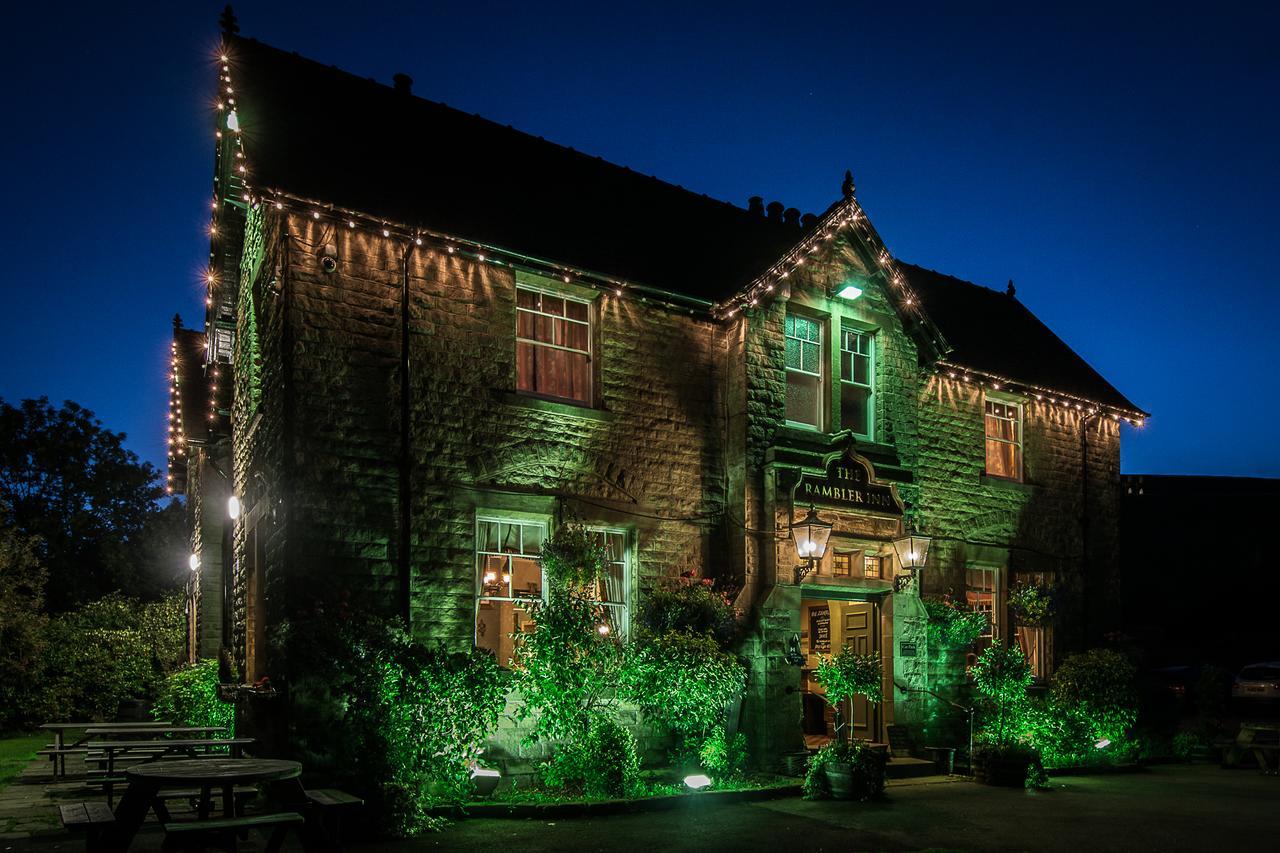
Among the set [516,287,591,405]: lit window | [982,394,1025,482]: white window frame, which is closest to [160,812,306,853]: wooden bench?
[516,287,591,405]: lit window

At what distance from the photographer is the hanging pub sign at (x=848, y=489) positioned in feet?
46.4

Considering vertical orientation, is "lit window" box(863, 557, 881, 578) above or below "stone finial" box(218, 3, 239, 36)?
below

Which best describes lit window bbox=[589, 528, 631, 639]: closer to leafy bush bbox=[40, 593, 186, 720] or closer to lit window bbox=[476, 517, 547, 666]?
lit window bbox=[476, 517, 547, 666]

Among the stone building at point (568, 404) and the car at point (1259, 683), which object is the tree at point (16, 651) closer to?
the stone building at point (568, 404)

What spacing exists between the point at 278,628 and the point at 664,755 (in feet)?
16.7

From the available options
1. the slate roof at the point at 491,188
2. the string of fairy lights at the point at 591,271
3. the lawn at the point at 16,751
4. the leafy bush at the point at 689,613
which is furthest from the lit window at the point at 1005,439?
the lawn at the point at 16,751

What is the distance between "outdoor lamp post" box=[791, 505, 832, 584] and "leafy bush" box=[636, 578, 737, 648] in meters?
1.20

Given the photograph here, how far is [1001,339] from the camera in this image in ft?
63.3

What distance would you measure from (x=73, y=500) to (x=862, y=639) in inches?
1251

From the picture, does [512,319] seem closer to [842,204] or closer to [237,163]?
[237,163]

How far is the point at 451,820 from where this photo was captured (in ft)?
33.3

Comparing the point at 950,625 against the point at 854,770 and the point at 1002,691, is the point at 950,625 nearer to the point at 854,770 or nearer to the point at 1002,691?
the point at 1002,691

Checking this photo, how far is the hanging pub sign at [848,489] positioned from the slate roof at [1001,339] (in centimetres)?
314

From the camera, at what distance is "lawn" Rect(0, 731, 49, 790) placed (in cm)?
1341
